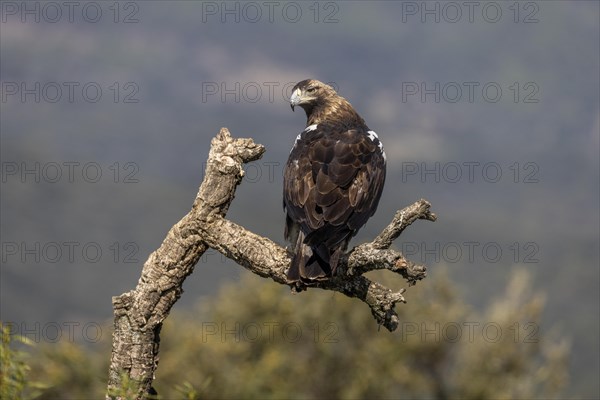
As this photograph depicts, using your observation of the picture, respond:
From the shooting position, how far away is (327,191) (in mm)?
9203

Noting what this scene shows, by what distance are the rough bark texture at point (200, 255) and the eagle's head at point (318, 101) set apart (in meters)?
2.98

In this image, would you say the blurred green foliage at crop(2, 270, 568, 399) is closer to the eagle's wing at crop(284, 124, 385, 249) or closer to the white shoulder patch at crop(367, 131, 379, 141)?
the white shoulder patch at crop(367, 131, 379, 141)

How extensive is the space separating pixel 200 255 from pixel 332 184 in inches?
61.2

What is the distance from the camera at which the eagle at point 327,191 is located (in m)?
8.49

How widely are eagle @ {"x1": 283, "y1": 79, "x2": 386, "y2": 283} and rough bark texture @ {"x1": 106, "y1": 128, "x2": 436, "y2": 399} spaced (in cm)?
22

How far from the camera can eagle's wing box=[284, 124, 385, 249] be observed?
8.92 metres

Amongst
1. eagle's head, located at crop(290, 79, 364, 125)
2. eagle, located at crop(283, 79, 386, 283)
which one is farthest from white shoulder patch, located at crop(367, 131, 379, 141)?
eagle's head, located at crop(290, 79, 364, 125)

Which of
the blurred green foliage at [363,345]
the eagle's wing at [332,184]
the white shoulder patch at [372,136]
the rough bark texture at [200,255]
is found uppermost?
the blurred green foliage at [363,345]

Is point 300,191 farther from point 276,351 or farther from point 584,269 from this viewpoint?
point 584,269

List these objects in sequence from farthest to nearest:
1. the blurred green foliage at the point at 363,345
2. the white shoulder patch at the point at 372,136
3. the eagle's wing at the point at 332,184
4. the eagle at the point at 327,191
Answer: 1. the blurred green foliage at the point at 363,345
2. the white shoulder patch at the point at 372,136
3. the eagle's wing at the point at 332,184
4. the eagle at the point at 327,191

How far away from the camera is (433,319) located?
74.2ft

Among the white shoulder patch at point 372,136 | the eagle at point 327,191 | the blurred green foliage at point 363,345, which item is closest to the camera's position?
the eagle at point 327,191

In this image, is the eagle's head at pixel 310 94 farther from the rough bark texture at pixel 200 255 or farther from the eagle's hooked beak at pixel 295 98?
the rough bark texture at pixel 200 255

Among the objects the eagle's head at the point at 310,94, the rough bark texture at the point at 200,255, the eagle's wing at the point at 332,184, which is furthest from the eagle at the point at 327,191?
the eagle's head at the point at 310,94
